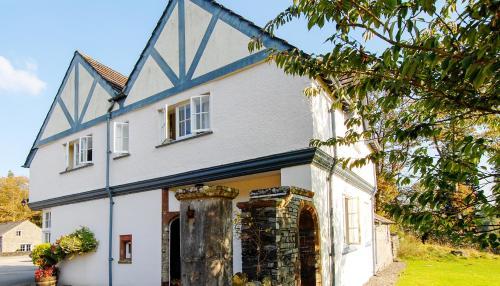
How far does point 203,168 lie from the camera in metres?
10.6

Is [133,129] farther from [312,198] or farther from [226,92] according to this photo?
[312,198]

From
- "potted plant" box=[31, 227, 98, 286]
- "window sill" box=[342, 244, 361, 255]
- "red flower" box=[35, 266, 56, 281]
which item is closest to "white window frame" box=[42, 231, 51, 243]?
"potted plant" box=[31, 227, 98, 286]

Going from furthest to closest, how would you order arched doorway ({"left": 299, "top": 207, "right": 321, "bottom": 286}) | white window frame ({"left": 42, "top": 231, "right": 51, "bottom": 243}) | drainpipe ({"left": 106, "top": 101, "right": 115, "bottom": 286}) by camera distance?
white window frame ({"left": 42, "top": 231, "right": 51, "bottom": 243}) → drainpipe ({"left": 106, "top": 101, "right": 115, "bottom": 286}) → arched doorway ({"left": 299, "top": 207, "right": 321, "bottom": 286})

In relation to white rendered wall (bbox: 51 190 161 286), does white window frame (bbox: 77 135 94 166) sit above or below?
above

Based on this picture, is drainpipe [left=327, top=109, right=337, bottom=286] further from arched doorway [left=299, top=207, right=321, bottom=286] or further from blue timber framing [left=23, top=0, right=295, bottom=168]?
blue timber framing [left=23, top=0, right=295, bottom=168]

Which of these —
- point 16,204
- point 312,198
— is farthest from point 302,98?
point 16,204

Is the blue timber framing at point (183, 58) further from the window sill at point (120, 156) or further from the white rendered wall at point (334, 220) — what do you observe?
the white rendered wall at point (334, 220)

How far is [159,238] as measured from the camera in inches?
452

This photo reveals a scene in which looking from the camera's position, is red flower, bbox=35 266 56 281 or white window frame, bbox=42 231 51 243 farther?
white window frame, bbox=42 231 51 243

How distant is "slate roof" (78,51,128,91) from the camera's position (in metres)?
14.7

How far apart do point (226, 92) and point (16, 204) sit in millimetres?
58188

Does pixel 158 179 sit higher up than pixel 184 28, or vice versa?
pixel 184 28

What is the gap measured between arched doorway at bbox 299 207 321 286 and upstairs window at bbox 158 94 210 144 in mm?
3661

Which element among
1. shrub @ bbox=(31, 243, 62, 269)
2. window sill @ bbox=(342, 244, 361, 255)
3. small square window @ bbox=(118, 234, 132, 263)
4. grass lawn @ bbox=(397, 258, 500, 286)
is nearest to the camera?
window sill @ bbox=(342, 244, 361, 255)
